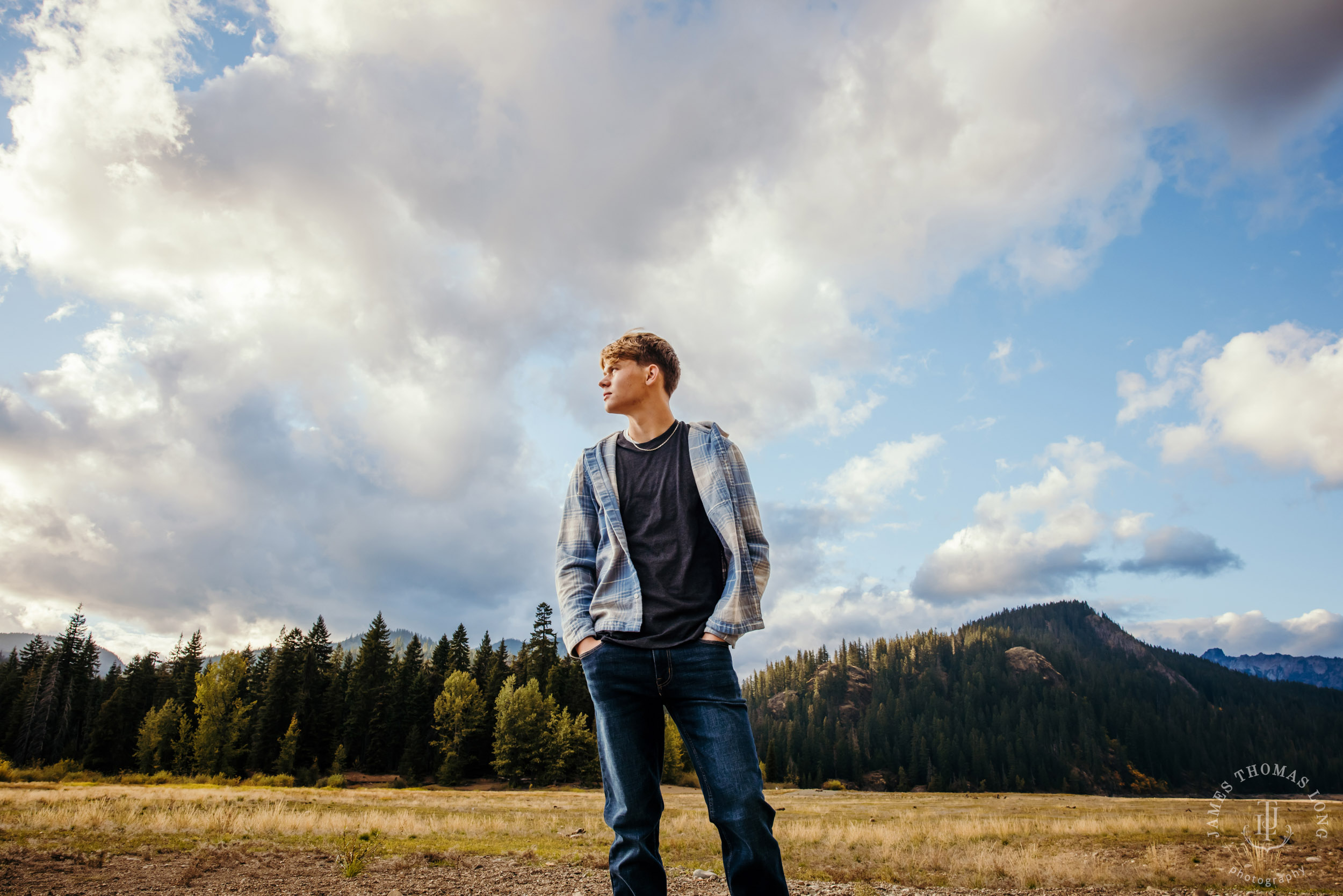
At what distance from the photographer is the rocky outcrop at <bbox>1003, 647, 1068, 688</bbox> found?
590 feet

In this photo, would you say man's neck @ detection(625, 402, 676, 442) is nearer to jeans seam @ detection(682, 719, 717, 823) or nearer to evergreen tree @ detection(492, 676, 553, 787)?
jeans seam @ detection(682, 719, 717, 823)

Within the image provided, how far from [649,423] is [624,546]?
712 millimetres

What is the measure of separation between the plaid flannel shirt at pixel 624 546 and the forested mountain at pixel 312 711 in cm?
4972

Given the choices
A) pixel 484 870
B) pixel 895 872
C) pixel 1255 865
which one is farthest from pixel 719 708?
pixel 1255 865

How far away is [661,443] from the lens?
11.1ft

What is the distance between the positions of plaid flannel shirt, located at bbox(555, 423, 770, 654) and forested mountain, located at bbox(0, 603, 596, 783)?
163 ft

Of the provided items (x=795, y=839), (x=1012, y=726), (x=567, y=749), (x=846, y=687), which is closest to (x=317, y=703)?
(x=567, y=749)

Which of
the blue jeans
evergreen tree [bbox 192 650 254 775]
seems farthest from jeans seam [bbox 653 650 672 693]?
evergreen tree [bbox 192 650 254 775]

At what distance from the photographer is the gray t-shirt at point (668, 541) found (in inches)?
113

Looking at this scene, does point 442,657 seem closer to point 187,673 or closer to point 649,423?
point 187,673

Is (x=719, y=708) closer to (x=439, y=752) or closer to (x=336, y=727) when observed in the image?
(x=439, y=752)

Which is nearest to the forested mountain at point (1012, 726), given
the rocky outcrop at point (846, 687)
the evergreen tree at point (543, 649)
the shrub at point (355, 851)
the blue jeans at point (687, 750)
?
the rocky outcrop at point (846, 687)

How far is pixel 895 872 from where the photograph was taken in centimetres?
923

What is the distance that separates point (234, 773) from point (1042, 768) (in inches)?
5611
